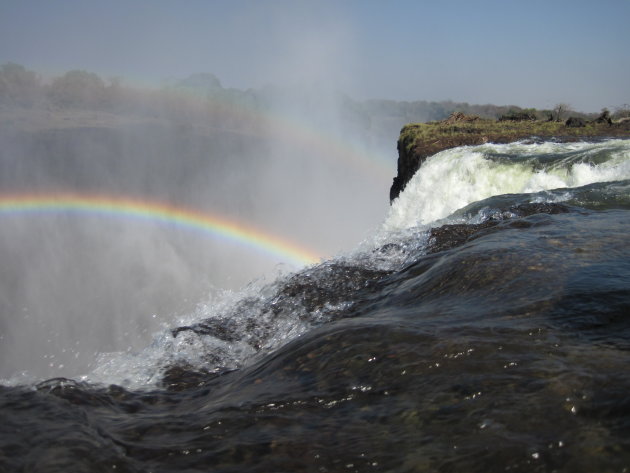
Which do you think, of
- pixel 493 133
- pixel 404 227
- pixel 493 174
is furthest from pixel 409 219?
pixel 493 133

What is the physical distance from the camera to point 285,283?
21.4 feet

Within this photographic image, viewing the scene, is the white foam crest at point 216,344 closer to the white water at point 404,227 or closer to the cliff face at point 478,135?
the white water at point 404,227

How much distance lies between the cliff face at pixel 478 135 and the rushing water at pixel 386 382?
43.5 feet

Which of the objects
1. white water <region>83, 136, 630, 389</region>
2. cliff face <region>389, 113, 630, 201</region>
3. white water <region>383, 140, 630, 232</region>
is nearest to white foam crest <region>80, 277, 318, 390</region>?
white water <region>83, 136, 630, 389</region>

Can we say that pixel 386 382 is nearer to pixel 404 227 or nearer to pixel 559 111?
pixel 404 227

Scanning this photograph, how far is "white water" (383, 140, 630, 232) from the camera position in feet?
40.9

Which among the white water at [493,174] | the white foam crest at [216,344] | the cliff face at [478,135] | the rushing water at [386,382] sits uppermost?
the cliff face at [478,135]

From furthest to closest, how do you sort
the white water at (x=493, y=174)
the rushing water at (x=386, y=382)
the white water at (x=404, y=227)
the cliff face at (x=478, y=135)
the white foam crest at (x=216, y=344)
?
the cliff face at (x=478, y=135) < the white water at (x=493, y=174) < the white water at (x=404, y=227) < the white foam crest at (x=216, y=344) < the rushing water at (x=386, y=382)

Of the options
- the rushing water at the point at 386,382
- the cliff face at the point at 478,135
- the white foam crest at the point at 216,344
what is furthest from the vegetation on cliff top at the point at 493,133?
the white foam crest at the point at 216,344

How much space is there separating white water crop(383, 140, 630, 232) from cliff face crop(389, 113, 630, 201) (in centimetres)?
209

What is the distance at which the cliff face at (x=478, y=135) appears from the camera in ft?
61.6

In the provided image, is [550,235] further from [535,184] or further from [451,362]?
[535,184]

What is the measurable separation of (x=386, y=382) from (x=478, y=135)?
1836cm

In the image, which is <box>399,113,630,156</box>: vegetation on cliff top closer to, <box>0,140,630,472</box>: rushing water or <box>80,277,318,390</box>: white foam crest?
<box>0,140,630,472</box>: rushing water
